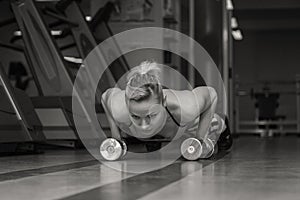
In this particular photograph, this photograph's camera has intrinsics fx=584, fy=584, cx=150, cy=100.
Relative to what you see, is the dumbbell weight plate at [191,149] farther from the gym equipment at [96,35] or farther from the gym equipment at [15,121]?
the gym equipment at [96,35]

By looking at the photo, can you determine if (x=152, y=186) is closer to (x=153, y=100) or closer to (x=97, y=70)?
(x=153, y=100)

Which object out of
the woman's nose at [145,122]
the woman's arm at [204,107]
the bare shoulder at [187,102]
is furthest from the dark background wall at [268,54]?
the woman's nose at [145,122]

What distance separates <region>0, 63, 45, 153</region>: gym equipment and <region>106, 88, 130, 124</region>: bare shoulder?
107 centimetres

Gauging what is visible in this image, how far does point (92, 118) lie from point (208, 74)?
2.94m

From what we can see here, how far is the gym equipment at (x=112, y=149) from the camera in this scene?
9.23 ft

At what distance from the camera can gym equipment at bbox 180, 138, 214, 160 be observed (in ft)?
9.39

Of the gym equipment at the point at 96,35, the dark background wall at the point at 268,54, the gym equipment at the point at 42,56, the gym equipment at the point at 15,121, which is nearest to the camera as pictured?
the gym equipment at the point at 15,121

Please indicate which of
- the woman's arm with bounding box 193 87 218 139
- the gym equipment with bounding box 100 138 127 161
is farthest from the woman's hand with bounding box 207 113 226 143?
the gym equipment with bounding box 100 138 127 161

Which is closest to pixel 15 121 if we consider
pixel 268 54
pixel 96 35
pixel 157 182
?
pixel 157 182

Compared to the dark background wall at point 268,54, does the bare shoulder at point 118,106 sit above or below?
below

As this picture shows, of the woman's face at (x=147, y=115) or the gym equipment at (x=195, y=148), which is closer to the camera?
the woman's face at (x=147, y=115)

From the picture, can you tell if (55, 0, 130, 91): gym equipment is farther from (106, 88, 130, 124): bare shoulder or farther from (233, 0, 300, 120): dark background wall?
(233, 0, 300, 120): dark background wall

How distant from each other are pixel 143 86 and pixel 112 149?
0.53 m

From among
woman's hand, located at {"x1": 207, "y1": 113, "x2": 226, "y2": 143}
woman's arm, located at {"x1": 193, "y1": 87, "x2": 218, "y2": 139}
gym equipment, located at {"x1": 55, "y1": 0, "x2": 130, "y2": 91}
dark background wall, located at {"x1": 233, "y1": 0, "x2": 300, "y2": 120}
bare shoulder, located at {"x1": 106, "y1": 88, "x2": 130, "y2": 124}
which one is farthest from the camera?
dark background wall, located at {"x1": 233, "y1": 0, "x2": 300, "y2": 120}
